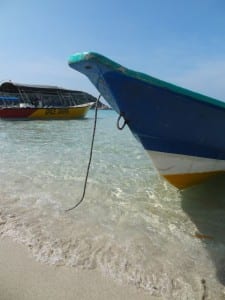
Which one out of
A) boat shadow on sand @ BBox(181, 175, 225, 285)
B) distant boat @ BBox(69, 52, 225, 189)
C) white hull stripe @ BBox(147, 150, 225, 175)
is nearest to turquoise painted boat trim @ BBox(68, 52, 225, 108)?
distant boat @ BBox(69, 52, 225, 189)

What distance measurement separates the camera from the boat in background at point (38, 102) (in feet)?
62.4

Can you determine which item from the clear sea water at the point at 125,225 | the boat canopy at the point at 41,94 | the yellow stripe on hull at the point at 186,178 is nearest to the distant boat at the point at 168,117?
the yellow stripe on hull at the point at 186,178

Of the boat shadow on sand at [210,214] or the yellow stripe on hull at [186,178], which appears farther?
the yellow stripe on hull at [186,178]

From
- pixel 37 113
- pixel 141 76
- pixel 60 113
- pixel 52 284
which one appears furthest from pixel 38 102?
pixel 52 284

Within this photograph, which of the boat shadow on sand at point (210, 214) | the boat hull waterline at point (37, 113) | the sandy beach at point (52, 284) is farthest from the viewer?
the boat hull waterline at point (37, 113)

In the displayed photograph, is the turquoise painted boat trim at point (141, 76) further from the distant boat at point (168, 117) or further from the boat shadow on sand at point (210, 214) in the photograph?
the boat shadow on sand at point (210, 214)

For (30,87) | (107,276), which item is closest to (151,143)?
(107,276)

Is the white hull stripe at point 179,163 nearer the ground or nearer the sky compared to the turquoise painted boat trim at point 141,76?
nearer the ground

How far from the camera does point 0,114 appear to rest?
61.8 ft

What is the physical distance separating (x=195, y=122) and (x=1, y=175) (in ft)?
9.92

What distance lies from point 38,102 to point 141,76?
21048 millimetres

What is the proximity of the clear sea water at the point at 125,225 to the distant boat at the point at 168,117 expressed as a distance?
1.40 ft

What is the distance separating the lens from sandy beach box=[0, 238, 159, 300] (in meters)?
1.77

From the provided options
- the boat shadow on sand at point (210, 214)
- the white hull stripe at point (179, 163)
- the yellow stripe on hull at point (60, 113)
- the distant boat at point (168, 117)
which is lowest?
the yellow stripe on hull at point (60, 113)
